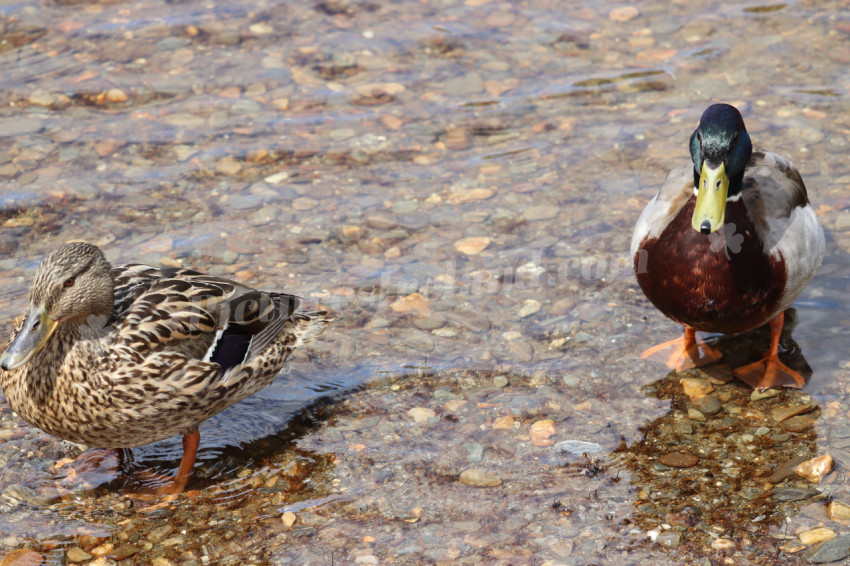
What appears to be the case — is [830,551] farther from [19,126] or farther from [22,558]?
[19,126]

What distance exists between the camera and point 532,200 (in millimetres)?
6422

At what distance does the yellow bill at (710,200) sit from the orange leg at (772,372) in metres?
0.93

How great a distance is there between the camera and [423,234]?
6.12 metres

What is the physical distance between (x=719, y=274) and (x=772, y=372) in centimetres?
71

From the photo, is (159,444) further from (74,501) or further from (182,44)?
(182,44)

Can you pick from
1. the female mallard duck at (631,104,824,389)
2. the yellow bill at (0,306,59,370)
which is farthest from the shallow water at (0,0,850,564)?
the yellow bill at (0,306,59,370)

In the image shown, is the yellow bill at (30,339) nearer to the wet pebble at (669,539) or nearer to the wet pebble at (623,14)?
the wet pebble at (669,539)

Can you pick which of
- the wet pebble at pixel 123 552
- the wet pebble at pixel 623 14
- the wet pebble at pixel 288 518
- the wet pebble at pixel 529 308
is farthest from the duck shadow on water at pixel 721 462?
the wet pebble at pixel 623 14

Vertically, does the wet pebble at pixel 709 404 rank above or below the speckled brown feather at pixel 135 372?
below

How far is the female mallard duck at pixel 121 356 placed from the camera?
384 centimetres

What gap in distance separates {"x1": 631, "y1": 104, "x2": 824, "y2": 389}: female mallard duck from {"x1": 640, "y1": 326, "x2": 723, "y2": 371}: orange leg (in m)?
0.03

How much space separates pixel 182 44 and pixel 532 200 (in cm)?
367

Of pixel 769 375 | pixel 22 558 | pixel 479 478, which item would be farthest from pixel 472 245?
pixel 22 558

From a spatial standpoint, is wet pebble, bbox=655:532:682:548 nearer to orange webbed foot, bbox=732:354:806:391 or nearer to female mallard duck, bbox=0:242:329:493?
orange webbed foot, bbox=732:354:806:391
